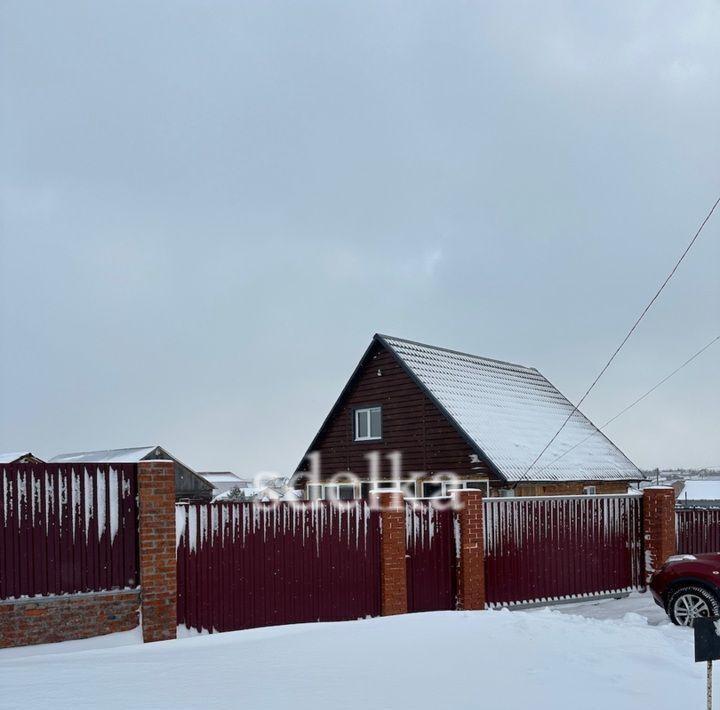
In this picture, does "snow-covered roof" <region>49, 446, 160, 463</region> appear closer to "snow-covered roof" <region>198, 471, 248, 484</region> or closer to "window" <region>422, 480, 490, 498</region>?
"window" <region>422, 480, 490, 498</region>

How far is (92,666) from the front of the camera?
24.3 feet

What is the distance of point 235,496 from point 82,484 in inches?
2653

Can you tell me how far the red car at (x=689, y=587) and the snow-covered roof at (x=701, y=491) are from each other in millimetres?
53289

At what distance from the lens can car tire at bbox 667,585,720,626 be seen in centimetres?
1113

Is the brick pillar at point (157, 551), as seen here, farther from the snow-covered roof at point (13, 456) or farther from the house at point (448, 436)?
the snow-covered roof at point (13, 456)

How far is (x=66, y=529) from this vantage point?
9250mm

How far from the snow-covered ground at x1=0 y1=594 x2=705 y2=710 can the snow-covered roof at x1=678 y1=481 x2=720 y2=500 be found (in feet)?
188

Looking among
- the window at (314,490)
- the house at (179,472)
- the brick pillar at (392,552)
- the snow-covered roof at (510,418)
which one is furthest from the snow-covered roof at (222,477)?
the brick pillar at (392,552)

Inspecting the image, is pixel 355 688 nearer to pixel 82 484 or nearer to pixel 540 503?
pixel 82 484

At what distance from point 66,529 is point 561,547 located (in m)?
9.05

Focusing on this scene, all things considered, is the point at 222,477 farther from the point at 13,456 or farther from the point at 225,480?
the point at 13,456

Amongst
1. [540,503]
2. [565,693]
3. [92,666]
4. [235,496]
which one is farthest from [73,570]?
[235,496]

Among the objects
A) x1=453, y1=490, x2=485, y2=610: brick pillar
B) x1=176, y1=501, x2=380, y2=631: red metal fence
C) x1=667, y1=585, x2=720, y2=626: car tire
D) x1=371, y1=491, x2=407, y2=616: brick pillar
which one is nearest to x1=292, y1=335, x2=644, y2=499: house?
x1=453, y1=490, x2=485, y2=610: brick pillar

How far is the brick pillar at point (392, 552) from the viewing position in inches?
459
